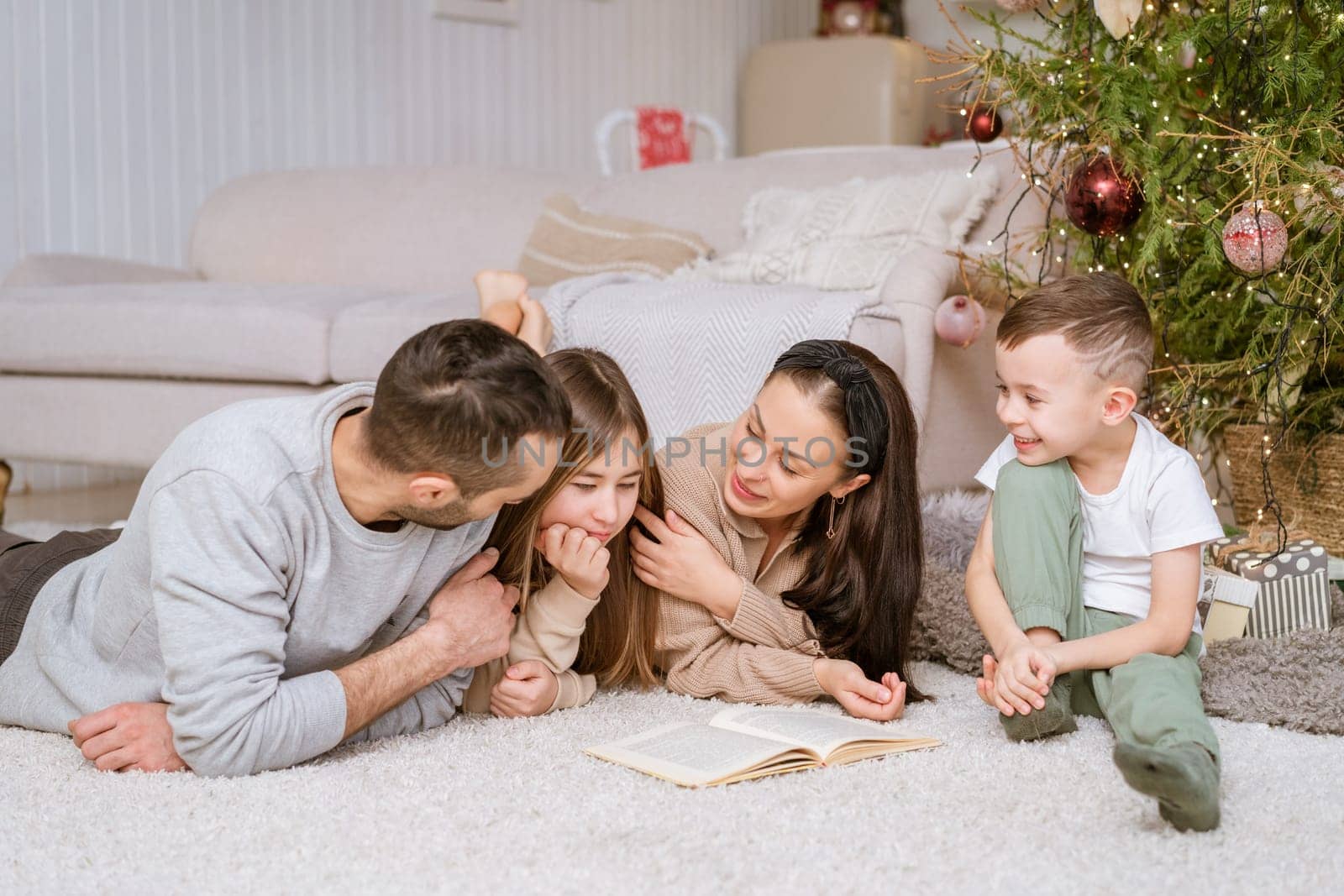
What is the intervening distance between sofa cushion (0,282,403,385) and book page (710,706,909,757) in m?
1.47

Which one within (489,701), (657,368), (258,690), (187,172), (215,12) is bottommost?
(489,701)

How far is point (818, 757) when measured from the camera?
4.06 feet

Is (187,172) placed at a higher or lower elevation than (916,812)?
higher

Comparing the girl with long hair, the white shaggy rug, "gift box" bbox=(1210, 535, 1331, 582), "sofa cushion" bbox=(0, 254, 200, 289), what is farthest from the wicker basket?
"sofa cushion" bbox=(0, 254, 200, 289)

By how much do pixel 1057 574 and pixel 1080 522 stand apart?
0.08m

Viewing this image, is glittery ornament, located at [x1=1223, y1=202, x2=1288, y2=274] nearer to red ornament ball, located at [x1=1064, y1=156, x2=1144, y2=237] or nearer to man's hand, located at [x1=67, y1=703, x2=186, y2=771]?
red ornament ball, located at [x1=1064, y1=156, x2=1144, y2=237]

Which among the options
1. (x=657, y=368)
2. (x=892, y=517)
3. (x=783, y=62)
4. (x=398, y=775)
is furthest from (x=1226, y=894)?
(x=783, y=62)

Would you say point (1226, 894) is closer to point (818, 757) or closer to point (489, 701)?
point (818, 757)

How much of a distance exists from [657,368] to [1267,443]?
3.21 ft

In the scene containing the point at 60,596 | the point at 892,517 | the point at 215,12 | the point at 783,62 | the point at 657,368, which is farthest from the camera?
the point at 783,62

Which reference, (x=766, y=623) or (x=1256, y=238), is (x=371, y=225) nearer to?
(x=766, y=623)

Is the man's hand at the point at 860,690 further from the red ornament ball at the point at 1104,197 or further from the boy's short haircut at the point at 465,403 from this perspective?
the red ornament ball at the point at 1104,197

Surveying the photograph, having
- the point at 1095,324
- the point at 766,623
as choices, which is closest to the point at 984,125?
the point at 1095,324

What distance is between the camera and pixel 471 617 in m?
1.36
